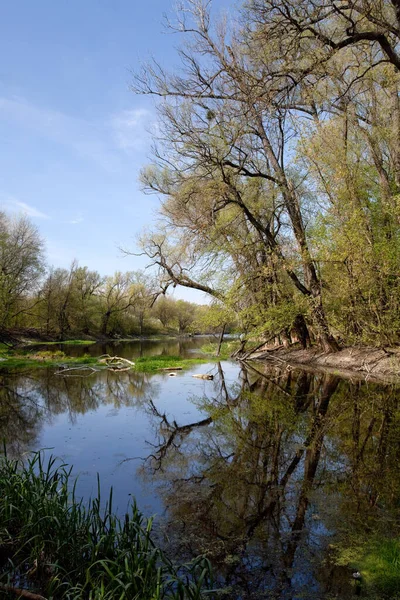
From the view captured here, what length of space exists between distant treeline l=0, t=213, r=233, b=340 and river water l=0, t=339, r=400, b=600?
17.3 metres

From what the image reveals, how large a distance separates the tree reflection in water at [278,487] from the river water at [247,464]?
17 millimetres

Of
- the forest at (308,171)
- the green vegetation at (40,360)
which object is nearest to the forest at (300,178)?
the forest at (308,171)

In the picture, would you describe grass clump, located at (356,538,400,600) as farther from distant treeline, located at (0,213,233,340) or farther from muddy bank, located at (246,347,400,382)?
distant treeline, located at (0,213,233,340)

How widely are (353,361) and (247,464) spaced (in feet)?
42.2

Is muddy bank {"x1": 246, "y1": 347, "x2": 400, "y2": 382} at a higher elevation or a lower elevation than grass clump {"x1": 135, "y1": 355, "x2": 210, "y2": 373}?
higher

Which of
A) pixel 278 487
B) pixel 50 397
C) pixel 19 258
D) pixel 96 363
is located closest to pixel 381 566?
pixel 278 487

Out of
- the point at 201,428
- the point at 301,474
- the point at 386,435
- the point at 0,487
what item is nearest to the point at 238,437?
the point at 201,428

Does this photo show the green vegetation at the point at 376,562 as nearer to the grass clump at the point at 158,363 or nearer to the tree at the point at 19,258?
the grass clump at the point at 158,363

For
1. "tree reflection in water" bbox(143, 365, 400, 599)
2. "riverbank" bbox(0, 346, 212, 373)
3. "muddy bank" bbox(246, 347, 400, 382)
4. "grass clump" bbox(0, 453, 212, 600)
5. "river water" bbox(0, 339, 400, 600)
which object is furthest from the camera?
"riverbank" bbox(0, 346, 212, 373)

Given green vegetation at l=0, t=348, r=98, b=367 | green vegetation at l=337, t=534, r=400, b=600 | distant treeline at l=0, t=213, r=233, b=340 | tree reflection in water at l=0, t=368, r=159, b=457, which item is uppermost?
distant treeline at l=0, t=213, r=233, b=340

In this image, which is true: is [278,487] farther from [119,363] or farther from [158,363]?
[119,363]

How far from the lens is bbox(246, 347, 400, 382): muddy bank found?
50.9 feet

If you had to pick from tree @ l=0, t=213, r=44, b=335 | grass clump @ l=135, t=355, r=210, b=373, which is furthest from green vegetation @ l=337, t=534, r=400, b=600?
tree @ l=0, t=213, r=44, b=335

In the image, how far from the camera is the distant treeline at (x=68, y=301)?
39812 millimetres
